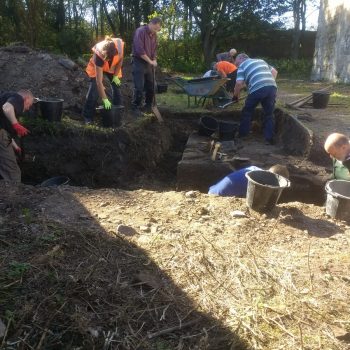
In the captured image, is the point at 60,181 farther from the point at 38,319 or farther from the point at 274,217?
the point at 38,319

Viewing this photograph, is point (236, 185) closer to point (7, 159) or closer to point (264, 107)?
point (7, 159)

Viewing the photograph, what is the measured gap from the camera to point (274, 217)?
12.1 feet

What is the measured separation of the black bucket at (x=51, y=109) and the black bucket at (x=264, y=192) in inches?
154

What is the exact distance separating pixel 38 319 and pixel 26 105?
10.9 ft

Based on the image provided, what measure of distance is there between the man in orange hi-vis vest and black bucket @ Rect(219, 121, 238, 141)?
2.03 metres

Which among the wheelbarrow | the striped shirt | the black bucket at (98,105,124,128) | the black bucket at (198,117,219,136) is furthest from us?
the wheelbarrow

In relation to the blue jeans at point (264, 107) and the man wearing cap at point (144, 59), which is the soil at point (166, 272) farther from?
the man wearing cap at point (144, 59)

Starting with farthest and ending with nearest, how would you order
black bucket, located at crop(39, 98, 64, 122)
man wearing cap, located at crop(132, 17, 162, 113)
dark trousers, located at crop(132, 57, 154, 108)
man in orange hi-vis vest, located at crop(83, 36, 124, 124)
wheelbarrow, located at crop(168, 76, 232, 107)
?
wheelbarrow, located at crop(168, 76, 232, 107) < dark trousers, located at crop(132, 57, 154, 108) < man wearing cap, located at crop(132, 17, 162, 113) < black bucket, located at crop(39, 98, 64, 122) < man in orange hi-vis vest, located at crop(83, 36, 124, 124)

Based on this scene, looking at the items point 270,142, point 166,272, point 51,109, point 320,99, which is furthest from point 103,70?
point 320,99

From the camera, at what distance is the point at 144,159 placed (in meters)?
7.10

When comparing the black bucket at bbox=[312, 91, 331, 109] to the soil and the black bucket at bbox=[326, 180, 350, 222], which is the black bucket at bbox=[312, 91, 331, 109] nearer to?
Answer: the black bucket at bbox=[326, 180, 350, 222]

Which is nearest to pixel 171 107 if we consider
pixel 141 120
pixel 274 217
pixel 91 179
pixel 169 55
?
pixel 141 120

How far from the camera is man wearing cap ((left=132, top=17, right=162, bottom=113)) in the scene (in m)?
7.37

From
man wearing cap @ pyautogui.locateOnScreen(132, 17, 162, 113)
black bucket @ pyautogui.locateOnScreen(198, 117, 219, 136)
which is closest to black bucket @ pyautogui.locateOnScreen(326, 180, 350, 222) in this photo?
black bucket @ pyautogui.locateOnScreen(198, 117, 219, 136)
